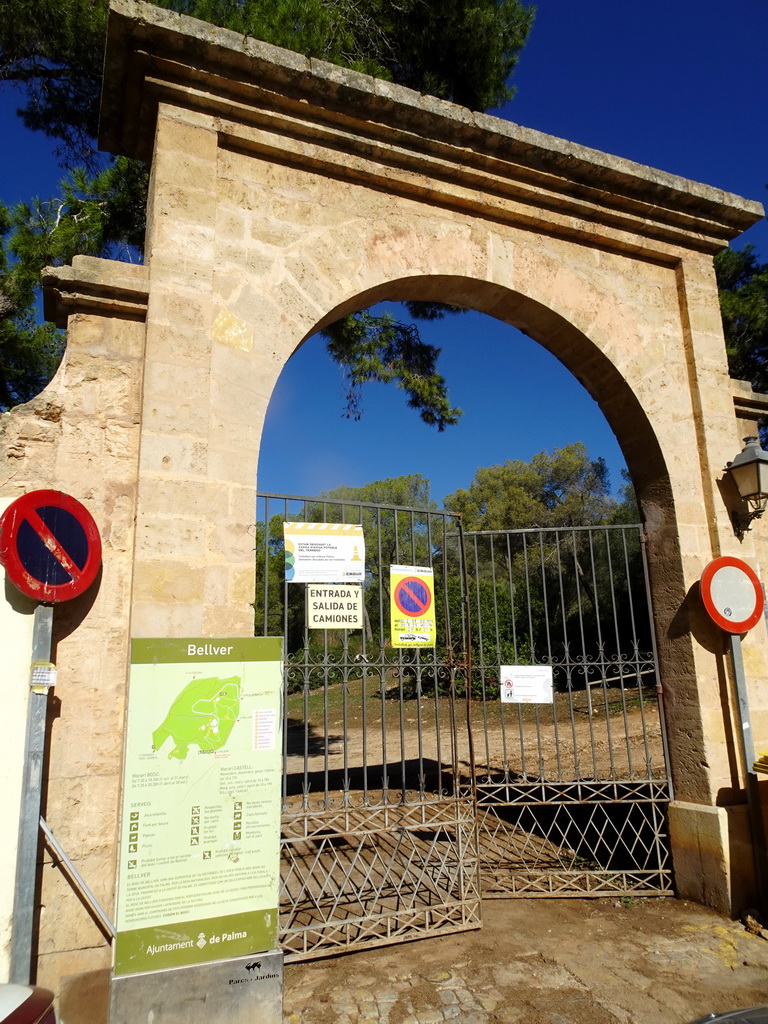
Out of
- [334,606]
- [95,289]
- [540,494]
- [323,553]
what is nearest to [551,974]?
[334,606]

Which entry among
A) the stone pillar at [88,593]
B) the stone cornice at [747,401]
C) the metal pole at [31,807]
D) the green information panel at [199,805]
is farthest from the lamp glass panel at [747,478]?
the metal pole at [31,807]

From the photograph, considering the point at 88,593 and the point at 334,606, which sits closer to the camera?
the point at 88,593

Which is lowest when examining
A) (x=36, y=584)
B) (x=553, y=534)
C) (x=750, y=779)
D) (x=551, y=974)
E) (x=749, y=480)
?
(x=551, y=974)

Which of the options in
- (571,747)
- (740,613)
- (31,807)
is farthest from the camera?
(571,747)

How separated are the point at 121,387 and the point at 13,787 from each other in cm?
205

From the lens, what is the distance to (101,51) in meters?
6.87

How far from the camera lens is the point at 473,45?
7125mm

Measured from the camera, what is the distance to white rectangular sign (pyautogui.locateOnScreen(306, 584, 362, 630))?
4086mm

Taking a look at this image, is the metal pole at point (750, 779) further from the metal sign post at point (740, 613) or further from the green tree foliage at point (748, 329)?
the green tree foliage at point (748, 329)

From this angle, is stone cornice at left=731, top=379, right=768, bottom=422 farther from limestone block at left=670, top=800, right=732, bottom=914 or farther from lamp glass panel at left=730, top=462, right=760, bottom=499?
limestone block at left=670, top=800, right=732, bottom=914

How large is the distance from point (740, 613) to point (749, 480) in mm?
984

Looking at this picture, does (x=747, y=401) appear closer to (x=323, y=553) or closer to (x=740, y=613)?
(x=740, y=613)

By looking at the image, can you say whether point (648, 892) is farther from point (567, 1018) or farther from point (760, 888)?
point (567, 1018)

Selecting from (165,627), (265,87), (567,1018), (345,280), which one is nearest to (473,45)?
(265,87)
